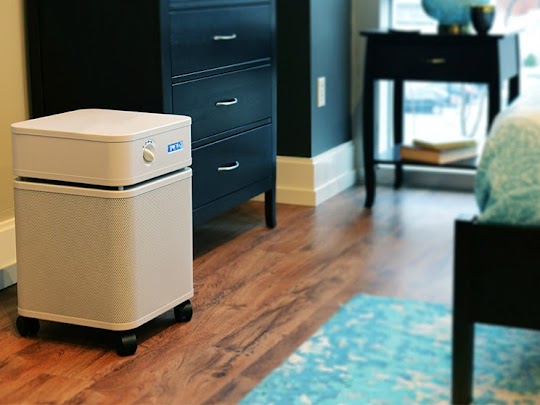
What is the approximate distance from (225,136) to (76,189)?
2.96 ft

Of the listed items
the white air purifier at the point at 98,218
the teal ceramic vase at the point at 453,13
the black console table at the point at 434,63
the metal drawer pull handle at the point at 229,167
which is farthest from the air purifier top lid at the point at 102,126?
the teal ceramic vase at the point at 453,13

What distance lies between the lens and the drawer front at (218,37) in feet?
9.37

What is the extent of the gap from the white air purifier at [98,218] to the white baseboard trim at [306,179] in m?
1.37

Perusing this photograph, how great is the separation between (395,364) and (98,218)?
747mm

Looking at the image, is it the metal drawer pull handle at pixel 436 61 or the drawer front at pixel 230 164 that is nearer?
the drawer front at pixel 230 164

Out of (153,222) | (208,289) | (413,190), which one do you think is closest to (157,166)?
(153,222)

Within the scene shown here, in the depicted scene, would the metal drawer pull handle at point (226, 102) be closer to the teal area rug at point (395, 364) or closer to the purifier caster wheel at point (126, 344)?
the teal area rug at point (395, 364)

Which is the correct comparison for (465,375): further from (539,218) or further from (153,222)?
(153,222)

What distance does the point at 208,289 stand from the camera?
9.48 ft

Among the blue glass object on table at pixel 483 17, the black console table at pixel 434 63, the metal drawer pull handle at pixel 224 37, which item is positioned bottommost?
the black console table at pixel 434 63

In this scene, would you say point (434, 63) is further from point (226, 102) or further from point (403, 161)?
point (226, 102)

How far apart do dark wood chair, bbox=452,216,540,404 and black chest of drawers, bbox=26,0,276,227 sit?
1095mm

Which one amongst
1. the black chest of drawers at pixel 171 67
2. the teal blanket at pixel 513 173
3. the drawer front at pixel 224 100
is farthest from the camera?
the drawer front at pixel 224 100

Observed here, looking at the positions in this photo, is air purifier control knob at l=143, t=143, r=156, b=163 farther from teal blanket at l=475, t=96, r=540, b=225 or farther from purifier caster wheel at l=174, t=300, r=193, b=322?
teal blanket at l=475, t=96, r=540, b=225
